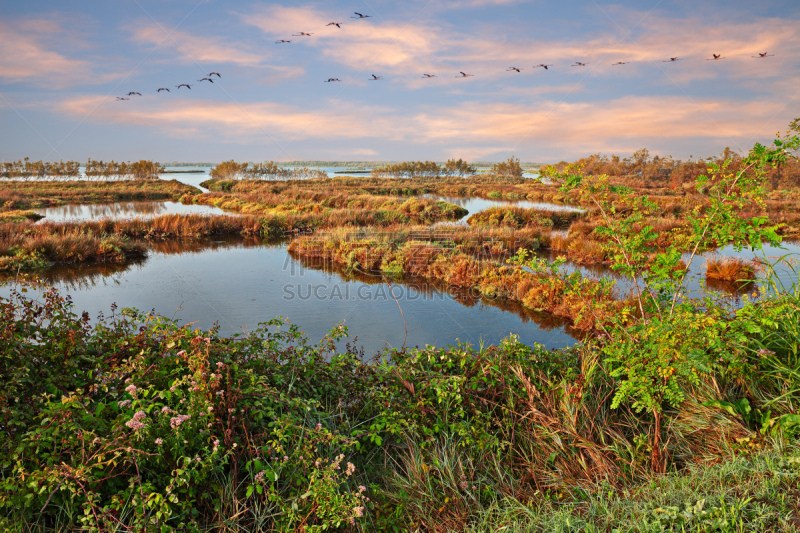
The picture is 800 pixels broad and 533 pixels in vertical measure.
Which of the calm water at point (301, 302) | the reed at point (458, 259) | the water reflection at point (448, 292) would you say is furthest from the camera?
the reed at point (458, 259)

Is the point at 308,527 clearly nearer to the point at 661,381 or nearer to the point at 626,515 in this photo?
the point at 626,515

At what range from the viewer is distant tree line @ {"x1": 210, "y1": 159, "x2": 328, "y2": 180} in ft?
298

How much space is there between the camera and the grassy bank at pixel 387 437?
8.16ft

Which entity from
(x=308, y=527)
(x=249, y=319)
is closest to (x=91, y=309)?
(x=249, y=319)

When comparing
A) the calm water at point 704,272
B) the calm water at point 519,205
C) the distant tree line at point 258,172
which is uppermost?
the distant tree line at point 258,172

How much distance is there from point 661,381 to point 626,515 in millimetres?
1220

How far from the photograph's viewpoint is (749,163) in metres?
3.59

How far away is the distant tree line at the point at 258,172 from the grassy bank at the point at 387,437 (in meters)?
90.2

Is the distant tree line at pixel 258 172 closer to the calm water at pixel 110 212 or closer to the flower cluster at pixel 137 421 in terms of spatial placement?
the calm water at pixel 110 212

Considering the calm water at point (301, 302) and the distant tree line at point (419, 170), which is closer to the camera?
the calm water at point (301, 302)

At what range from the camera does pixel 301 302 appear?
38.1ft

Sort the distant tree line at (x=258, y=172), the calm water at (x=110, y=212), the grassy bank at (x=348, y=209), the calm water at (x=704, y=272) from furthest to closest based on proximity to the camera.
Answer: the distant tree line at (x=258, y=172)
the calm water at (x=110, y=212)
the grassy bank at (x=348, y=209)
the calm water at (x=704, y=272)

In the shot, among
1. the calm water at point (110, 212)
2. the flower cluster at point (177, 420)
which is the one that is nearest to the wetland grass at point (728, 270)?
the flower cluster at point (177, 420)

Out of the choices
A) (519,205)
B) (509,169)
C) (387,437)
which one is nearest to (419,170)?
(509,169)
